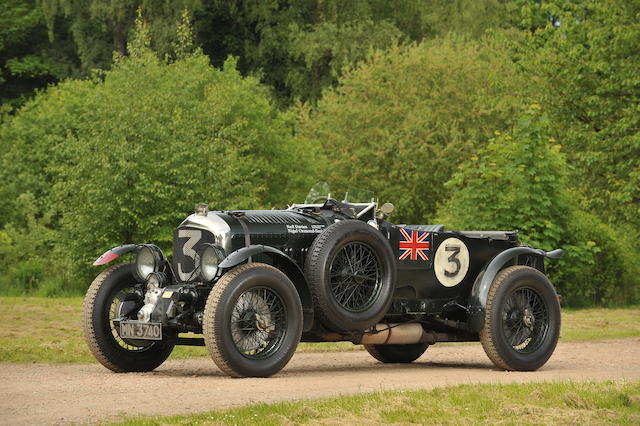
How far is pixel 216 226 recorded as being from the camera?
12.0 meters

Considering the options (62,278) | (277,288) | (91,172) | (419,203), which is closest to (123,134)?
(91,172)

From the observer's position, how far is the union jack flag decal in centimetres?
1293

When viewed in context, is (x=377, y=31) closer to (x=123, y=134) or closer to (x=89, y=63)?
(x=89, y=63)

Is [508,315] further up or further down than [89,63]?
further down

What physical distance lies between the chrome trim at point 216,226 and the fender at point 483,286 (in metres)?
2.92

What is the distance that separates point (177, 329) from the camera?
39.0ft

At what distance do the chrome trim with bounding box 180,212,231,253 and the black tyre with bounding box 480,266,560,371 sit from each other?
3.04m

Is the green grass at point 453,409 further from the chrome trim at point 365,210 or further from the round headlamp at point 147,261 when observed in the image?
the round headlamp at point 147,261

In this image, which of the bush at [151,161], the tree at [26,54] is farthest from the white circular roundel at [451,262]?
the tree at [26,54]

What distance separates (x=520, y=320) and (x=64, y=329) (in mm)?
7400

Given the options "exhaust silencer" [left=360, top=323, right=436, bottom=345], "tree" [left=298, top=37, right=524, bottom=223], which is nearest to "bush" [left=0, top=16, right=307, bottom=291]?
"tree" [left=298, top=37, right=524, bottom=223]

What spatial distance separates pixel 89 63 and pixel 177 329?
3635 centimetres

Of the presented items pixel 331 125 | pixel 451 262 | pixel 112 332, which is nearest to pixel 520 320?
pixel 451 262

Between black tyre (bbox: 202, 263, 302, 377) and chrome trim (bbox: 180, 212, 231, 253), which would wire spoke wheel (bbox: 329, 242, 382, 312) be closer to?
black tyre (bbox: 202, 263, 302, 377)
